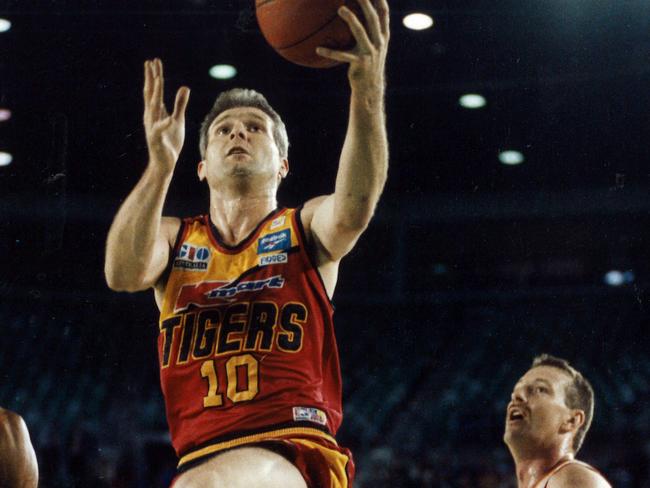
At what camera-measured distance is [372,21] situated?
2.46 meters

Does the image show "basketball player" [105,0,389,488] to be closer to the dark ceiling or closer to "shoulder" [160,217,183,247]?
"shoulder" [160,217,183,247]

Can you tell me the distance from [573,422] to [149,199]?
2.35 m

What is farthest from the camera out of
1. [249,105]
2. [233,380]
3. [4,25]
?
[4,25]

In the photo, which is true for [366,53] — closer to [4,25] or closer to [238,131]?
[238,131]

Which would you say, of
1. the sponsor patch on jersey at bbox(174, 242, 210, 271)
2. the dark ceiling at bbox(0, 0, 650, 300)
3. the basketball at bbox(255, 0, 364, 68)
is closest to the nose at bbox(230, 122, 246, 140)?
the basketball at bbox(255, 0, 364, 68)

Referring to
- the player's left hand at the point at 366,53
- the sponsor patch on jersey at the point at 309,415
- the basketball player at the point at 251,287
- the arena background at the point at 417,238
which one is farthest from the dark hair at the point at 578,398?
the arena background at the point at 417,238

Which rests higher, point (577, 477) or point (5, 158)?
point (5, 158)

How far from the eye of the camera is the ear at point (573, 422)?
4141 mm

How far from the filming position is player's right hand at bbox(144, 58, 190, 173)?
8.52 feet

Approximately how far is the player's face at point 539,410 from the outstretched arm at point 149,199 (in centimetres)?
206

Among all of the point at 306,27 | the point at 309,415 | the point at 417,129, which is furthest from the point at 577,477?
the point at 417,129

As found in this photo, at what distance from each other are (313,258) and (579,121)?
6813 mm

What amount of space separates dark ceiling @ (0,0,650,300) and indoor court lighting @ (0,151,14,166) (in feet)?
0.28

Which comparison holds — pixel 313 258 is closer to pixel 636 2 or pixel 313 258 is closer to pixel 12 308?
pixel 636 2
